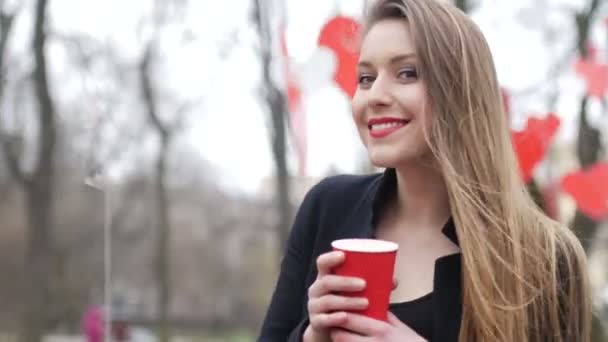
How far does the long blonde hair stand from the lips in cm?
4

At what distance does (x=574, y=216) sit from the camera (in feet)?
17.8

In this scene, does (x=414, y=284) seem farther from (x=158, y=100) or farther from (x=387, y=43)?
(x=158, y=100)

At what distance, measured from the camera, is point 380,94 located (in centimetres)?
114

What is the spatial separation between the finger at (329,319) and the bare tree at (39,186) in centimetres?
747

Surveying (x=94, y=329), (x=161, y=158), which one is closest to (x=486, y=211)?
(x=94, y=329)

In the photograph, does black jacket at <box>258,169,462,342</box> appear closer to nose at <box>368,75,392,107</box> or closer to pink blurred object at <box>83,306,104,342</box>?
nose at <box>368,75,392,107</box>

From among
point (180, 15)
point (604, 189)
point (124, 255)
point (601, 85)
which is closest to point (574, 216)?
point (604, 189)

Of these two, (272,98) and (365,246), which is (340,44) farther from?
(272,98)

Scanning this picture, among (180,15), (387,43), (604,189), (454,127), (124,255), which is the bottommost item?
(124,255)

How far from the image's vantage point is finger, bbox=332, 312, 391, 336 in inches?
39.1

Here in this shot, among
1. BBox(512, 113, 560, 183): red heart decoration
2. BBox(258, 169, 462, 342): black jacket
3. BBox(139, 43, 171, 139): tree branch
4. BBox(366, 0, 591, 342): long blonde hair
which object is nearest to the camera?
BBox(366, 0, 591, 342): long blonde hair

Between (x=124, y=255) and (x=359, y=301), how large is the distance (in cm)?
1878

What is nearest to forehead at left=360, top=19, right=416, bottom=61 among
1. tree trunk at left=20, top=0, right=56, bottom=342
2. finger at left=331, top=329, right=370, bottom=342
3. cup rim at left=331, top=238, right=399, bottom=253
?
cup rim at left=331, top=238, right=399, bottom=253

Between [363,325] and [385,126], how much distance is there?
31 cm
